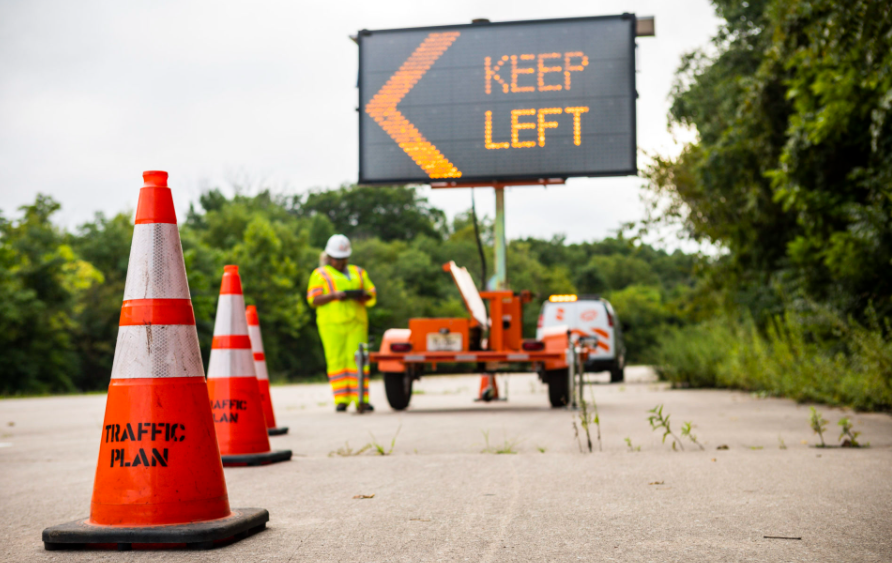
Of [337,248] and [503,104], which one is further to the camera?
[503,104]

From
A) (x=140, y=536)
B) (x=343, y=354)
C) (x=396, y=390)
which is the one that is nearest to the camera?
(x=140, y=536)

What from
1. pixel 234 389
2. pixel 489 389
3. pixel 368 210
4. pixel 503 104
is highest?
pixel 368 210

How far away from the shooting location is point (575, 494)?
4875 mm

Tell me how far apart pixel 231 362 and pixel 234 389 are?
6.8 inches

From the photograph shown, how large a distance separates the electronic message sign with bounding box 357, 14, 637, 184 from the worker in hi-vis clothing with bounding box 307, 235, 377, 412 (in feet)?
7.33

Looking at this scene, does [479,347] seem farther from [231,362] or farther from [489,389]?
[231,362]

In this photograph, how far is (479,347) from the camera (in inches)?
512

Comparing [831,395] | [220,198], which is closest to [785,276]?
[831,395]

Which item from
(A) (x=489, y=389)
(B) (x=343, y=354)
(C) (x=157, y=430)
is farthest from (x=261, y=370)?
(A) (x=489, y=389)

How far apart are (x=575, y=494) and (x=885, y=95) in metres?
5.92

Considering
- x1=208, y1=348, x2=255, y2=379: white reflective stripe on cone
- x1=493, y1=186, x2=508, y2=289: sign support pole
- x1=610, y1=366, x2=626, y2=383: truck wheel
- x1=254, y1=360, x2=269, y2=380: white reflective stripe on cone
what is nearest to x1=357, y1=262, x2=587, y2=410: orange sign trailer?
x1=493, y1=186, x2=508, y2=289: sign support pole

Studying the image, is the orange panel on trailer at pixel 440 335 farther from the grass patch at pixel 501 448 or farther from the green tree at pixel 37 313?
the green tree at pixel 37 313

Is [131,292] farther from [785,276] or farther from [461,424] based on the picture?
[785,276]

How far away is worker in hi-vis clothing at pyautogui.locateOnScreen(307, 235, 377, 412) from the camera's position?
11641 mm
